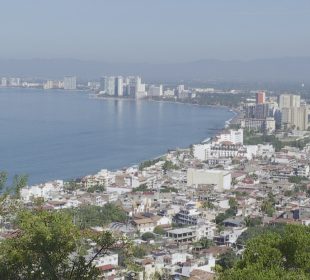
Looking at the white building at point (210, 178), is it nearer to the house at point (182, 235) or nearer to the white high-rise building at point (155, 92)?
the house at point (182, 235)

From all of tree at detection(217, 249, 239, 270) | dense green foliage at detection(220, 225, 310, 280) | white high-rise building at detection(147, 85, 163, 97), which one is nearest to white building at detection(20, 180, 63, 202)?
tree at detection(217, 249, 239, 270)

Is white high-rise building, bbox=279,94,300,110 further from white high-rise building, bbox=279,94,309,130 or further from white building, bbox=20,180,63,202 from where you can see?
white building, bbox=20,180,63,202

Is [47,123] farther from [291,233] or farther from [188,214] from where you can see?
[291,233]

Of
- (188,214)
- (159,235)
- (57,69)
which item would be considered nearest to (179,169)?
(188,214)

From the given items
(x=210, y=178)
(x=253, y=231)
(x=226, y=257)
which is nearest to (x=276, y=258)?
(x=226, y=257)

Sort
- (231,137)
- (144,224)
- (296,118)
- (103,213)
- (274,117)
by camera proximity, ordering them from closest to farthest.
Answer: (144,224) < (103,213) < (231,137) < (296,118) < (274,117)

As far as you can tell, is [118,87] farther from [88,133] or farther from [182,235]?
[182,235]
